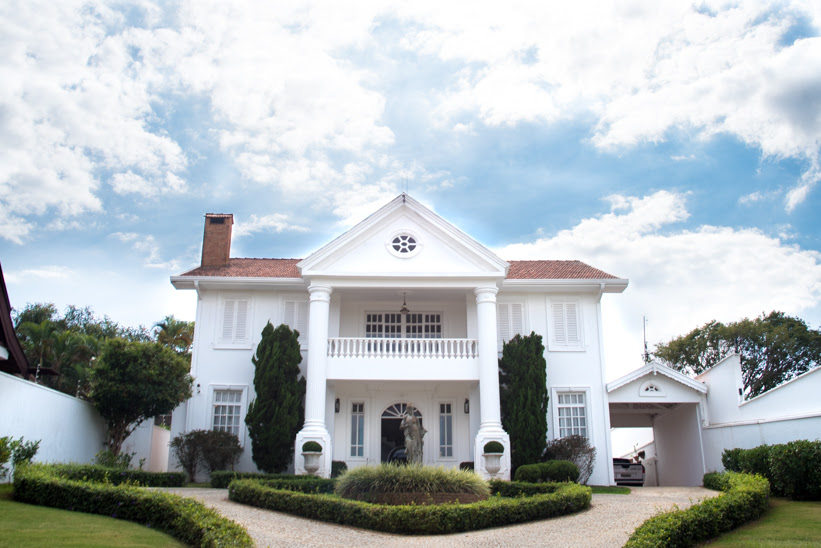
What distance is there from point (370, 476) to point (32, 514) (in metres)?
6.01

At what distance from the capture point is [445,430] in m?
22.3

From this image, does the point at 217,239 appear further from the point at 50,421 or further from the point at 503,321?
the point at 503,321

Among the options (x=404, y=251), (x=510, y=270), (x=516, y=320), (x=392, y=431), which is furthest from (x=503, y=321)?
(x=392, y=431)

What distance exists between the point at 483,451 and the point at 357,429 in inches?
192

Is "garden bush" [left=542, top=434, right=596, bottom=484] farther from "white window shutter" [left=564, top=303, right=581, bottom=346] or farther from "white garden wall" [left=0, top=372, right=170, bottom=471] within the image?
"white garden wall" [left=0, top=372, right=170, bottom=471]

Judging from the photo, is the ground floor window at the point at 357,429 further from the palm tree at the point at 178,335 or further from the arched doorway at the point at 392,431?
the palm tree at the point at 178,335

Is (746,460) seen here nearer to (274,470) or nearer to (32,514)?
(274,470)

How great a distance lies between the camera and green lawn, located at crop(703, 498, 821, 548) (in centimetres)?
946

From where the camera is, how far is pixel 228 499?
1492cm

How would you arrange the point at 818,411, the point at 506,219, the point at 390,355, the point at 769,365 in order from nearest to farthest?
the point at 818,411, the point at 506,219, the point at 390,355, the point at 769,365

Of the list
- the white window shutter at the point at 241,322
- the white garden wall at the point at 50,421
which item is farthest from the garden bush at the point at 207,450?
the white window shutter at the point at 241,322

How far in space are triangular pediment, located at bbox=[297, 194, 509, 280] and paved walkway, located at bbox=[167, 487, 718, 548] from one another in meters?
8.85

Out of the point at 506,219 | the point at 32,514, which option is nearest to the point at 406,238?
the point at 506,219

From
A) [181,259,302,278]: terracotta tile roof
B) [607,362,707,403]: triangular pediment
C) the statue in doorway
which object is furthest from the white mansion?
A: the statue in doorway
